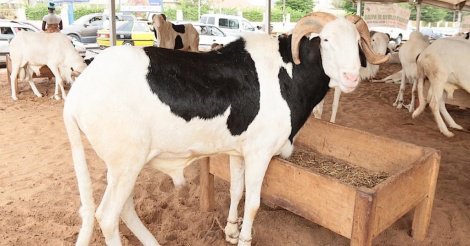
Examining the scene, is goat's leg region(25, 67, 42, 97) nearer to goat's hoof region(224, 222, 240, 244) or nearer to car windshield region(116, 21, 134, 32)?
goat's hoof region(224, 222, 240, 244)

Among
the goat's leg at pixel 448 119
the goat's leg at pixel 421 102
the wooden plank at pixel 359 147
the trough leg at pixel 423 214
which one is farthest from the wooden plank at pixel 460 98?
the trough leg at pixel 423 214

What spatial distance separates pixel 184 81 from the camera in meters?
2.39

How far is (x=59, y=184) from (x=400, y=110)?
607cm

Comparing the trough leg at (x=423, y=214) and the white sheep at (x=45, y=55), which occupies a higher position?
the white sheep at (x=45, y=55)

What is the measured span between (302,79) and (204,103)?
762 mm

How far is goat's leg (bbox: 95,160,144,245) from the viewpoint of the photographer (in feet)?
7.70

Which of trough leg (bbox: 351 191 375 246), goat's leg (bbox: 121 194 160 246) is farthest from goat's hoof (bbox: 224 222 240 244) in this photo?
trough leg (bbox: 351 191 375 246)

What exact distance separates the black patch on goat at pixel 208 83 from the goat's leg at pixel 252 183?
0.25 meters

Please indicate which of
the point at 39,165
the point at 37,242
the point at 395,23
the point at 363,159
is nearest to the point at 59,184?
the point at 39,165

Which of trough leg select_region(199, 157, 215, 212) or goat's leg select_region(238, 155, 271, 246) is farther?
trough leg select_region(199, 157, 215, 212)

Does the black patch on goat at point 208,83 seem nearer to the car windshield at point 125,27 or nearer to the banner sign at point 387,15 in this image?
the banner sign at point 387,15

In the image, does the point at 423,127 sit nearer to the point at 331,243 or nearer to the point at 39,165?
the point at 331,243

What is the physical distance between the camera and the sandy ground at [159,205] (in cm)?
317

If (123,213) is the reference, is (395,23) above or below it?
above
